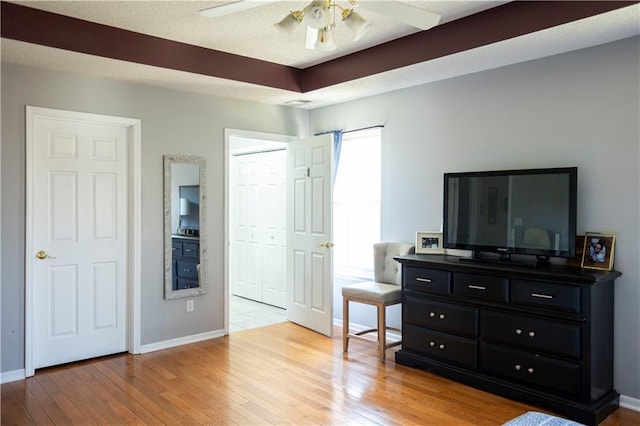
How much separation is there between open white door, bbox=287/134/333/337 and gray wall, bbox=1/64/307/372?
1.89ft

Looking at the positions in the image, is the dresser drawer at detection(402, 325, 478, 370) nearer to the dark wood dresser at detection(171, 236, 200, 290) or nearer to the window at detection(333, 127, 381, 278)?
the window at detection(333, 127, 381, 278)

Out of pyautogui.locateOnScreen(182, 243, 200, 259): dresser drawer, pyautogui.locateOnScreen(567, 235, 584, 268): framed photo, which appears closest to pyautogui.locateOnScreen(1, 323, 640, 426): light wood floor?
pyautogui.locateOnScreen(182, 243, 200, 259): dresser drawer

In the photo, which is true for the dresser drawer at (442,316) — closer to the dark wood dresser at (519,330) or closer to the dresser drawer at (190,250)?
the dark wood dresser at (519,330)

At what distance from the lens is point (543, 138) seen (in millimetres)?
3742

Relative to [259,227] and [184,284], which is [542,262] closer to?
[184,284]

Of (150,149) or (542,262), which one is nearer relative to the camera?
(542,262)

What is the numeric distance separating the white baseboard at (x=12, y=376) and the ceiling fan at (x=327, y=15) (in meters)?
3.16

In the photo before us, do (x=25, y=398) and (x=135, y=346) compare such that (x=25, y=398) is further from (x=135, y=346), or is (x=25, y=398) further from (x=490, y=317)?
(x=490, y=317)

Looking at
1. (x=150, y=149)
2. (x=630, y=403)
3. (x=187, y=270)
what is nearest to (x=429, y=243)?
(x=630, y=403)

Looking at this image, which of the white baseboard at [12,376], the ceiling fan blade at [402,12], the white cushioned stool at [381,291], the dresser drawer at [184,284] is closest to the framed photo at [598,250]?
the white cushioned stool at [381,291]

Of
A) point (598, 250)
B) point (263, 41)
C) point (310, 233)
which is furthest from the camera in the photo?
point (310, 233)

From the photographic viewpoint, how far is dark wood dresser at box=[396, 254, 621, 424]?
310cm

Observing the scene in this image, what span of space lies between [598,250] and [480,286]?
32.3 inches

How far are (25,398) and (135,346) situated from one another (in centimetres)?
108
